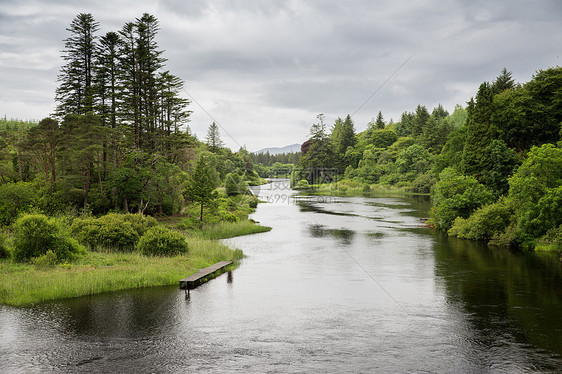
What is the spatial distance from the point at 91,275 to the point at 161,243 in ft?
19.6

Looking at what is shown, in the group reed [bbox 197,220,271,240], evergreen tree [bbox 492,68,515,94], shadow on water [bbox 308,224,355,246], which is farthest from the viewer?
evergreen tree [bbox 492,68,515,94]

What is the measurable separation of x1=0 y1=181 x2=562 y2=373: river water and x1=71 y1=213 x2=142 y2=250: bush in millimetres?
7552

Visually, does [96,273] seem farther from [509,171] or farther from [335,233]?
[509,171]

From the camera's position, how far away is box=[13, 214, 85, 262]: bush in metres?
21.4

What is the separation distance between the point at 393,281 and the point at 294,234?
60.0 ft

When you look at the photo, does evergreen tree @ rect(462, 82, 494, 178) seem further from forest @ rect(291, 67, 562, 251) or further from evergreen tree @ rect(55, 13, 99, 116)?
evergreen tree @ rect(55, 13, 99, 116)

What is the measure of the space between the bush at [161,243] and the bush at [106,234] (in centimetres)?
146

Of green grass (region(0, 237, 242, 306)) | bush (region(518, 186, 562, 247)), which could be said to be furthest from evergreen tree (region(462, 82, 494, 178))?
green grass (region(0, 237, 242, 306))

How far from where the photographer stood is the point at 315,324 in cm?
1512

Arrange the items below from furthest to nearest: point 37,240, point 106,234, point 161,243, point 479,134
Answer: point 479,134 < point 106,234 < point 161,243 < point 37,240

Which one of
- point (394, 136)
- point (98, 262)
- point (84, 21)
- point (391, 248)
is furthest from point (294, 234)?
point (394, 136)

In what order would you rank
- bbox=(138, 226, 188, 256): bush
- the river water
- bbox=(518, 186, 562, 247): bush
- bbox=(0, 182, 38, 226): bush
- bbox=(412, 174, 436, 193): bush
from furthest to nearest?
bbox=(412, 174, 436, 193): bush → bbox=(0, 182, 38, 226): bush → bbox=(518, 186, 562, 247): bush → bbox=(138, 226, 188, 256): bush → the river water

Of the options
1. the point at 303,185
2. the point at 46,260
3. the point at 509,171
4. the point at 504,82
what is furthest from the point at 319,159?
the point at 46,260

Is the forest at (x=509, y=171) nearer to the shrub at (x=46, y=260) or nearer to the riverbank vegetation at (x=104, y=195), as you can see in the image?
the riverbank vegetation at (x=104, y=195)
